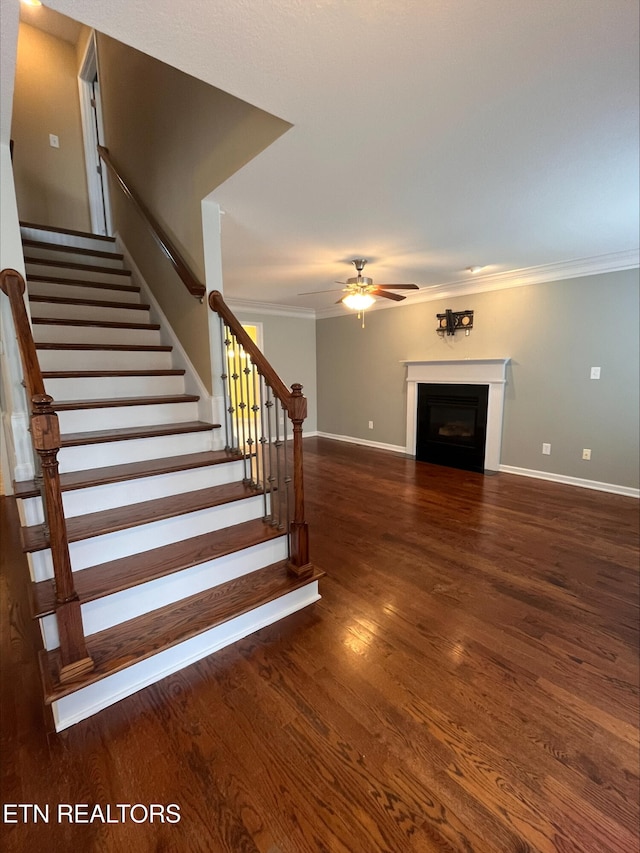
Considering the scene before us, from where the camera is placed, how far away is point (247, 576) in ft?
6.79

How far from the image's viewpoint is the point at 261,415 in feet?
7.25

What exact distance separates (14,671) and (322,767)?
139 cm

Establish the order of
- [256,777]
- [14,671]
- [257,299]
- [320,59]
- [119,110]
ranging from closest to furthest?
[256,777], [320,59], [14,671], [119,110], [257,299]

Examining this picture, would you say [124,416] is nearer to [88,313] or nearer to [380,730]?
[88,313]

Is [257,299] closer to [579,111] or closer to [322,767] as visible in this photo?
[579,111]

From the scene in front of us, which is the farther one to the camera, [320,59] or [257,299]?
[257,299]

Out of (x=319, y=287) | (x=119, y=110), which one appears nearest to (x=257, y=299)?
(x=319, y=287)

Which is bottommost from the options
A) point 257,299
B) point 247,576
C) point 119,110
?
point 247,576

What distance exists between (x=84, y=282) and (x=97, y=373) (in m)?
1.13

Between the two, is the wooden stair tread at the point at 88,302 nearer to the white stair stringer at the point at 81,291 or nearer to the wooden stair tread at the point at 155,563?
the white stair stringer at the point at 81,291

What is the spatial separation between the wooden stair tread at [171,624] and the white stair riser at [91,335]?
6.94 ft

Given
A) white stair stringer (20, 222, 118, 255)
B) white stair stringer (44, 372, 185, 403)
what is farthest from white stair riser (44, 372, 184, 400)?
white stair stringer (20, 222, 118, 255)

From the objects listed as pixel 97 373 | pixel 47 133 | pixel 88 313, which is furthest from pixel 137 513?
pixel 47 133

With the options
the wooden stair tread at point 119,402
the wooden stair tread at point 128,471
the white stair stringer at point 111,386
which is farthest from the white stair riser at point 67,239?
the wooden stair tread at point 128,471
